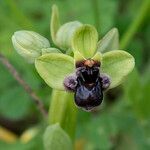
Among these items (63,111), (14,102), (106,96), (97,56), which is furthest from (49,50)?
(106,96)

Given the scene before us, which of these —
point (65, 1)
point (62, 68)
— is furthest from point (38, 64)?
point (65, 1)

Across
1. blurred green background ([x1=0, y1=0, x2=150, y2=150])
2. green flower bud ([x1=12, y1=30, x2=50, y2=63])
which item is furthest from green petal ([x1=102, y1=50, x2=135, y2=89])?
blurred green background ([x1=0, y1=0, x2=150, y2=150])

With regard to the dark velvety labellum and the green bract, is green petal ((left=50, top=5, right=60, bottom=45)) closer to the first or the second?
the green bract

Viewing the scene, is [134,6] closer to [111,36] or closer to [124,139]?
[124,139]

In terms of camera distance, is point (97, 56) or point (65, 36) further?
point (65, 36)

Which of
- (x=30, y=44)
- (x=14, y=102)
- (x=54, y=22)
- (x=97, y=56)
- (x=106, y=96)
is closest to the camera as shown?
(x=97, y=56)

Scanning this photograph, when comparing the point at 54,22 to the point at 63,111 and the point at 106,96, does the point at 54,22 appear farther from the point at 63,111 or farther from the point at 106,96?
the point at 106,96
